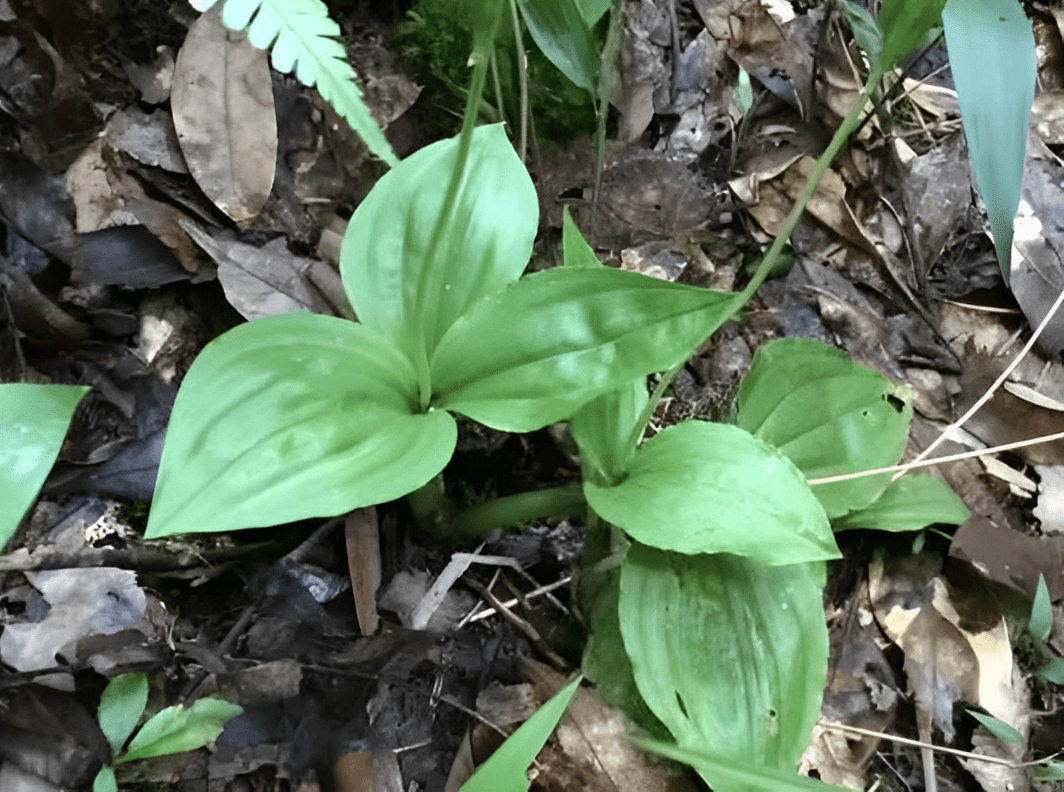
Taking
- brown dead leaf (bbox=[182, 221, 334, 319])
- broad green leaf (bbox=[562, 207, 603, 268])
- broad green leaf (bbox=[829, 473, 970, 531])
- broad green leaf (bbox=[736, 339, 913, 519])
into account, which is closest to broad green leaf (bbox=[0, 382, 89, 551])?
brown dead leaf (bbox=[182, 221, 334, 319])

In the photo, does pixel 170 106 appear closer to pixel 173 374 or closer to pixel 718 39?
pixel 173 374

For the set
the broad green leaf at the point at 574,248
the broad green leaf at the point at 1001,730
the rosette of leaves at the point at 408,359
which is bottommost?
the broad green leaf at the point at 1001,730

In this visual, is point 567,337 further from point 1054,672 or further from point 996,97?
point 1054,672

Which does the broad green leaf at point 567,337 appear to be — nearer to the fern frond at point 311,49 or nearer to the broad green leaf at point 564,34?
the fern frond at point 311,49

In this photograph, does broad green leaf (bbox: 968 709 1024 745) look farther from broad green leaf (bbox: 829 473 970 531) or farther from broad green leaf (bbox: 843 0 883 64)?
broad green leaf (bbox: 843 0 883 64)

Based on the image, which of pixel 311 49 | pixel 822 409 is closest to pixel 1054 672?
pixel 822 409

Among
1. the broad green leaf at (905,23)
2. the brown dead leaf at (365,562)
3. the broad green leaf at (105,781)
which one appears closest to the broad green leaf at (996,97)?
the broad green leaf at (905,23)

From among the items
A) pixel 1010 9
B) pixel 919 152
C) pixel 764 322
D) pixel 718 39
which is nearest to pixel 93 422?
pixel 764 322

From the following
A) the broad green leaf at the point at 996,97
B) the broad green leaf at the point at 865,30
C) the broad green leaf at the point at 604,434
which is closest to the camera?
the broad green leaf at the point at 996,97
